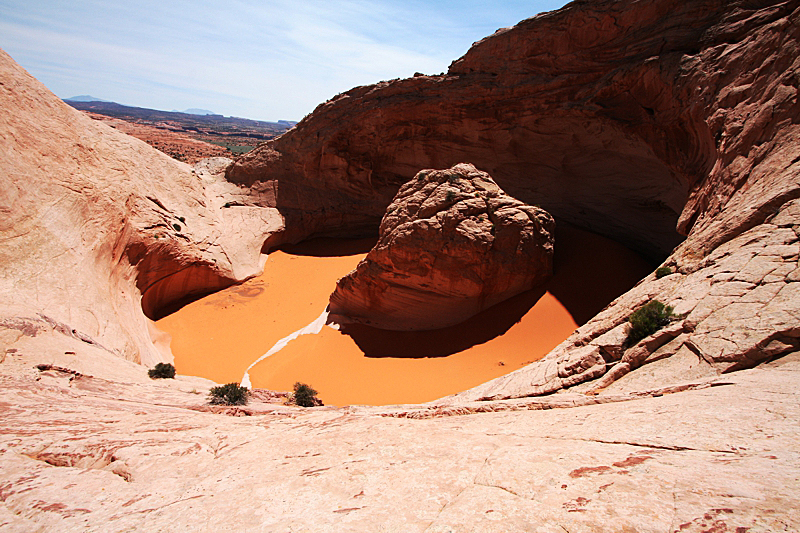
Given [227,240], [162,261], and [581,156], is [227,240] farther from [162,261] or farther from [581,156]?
[581,156]

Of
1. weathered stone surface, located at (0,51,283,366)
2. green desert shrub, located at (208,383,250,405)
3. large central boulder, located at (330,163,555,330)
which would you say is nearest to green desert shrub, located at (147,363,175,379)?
weathered stone surface, located at (0,51,283,366)

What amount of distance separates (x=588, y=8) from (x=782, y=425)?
12999mm

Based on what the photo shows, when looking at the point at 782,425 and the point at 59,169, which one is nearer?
the point at 782,425

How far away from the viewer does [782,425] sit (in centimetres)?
285

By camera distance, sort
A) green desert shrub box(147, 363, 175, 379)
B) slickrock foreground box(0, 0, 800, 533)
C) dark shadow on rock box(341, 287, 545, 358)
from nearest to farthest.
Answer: slickrock foreground box(0, 0, 800, 533), green desert shrub box(147, 363, 175, 379), dark shadow on rock box(341, 287, 545, 358)

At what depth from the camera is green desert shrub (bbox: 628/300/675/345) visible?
5445 mm

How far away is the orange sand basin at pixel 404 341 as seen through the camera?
354 inches

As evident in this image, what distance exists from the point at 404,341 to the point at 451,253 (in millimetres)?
2731

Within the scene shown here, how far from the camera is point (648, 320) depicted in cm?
549

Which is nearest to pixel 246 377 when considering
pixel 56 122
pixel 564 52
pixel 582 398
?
→ pixel 582 398

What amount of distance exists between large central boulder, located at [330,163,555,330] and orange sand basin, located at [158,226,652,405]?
50 cm

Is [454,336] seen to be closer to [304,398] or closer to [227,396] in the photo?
[304,398]

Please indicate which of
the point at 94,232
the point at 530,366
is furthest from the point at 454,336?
the point at 94,232

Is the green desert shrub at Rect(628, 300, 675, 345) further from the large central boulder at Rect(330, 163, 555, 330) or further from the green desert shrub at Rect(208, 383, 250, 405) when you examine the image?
the green desert shrub at Rect(208, 383, 250, 405)
